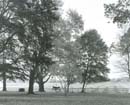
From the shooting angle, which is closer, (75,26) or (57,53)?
(57,53)

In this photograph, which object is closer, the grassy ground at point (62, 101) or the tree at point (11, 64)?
the grassy ground at point (62, 101)

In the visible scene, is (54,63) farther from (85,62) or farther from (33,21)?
(85,62)

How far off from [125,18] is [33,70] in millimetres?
23679

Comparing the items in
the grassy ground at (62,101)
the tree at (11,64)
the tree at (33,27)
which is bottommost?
the grassy ground at (62,101)

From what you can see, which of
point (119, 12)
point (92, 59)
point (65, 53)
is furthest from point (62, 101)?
point (92, 59)

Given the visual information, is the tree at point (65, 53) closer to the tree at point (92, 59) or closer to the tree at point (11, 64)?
the tree at point (11, 64)

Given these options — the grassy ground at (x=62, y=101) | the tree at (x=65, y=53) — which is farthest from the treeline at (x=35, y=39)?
the grassy ground at (x=62, y=101)

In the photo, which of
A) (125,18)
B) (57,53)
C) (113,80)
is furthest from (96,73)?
(125,18)

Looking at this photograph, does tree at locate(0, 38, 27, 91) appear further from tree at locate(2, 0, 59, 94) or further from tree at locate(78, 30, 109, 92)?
tree at locate(78, 30, 109, 92)

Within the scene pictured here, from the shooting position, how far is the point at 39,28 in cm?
3272

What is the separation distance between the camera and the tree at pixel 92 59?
5525 cm

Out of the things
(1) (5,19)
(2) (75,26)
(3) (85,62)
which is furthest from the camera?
(3) (85,62)

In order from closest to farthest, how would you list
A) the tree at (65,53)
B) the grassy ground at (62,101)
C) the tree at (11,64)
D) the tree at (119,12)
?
the tree at (119,12), the grassy ground at (62,101), the tree at (11,64), the tree at (65,53)

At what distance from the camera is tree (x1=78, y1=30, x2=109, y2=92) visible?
55250mm
